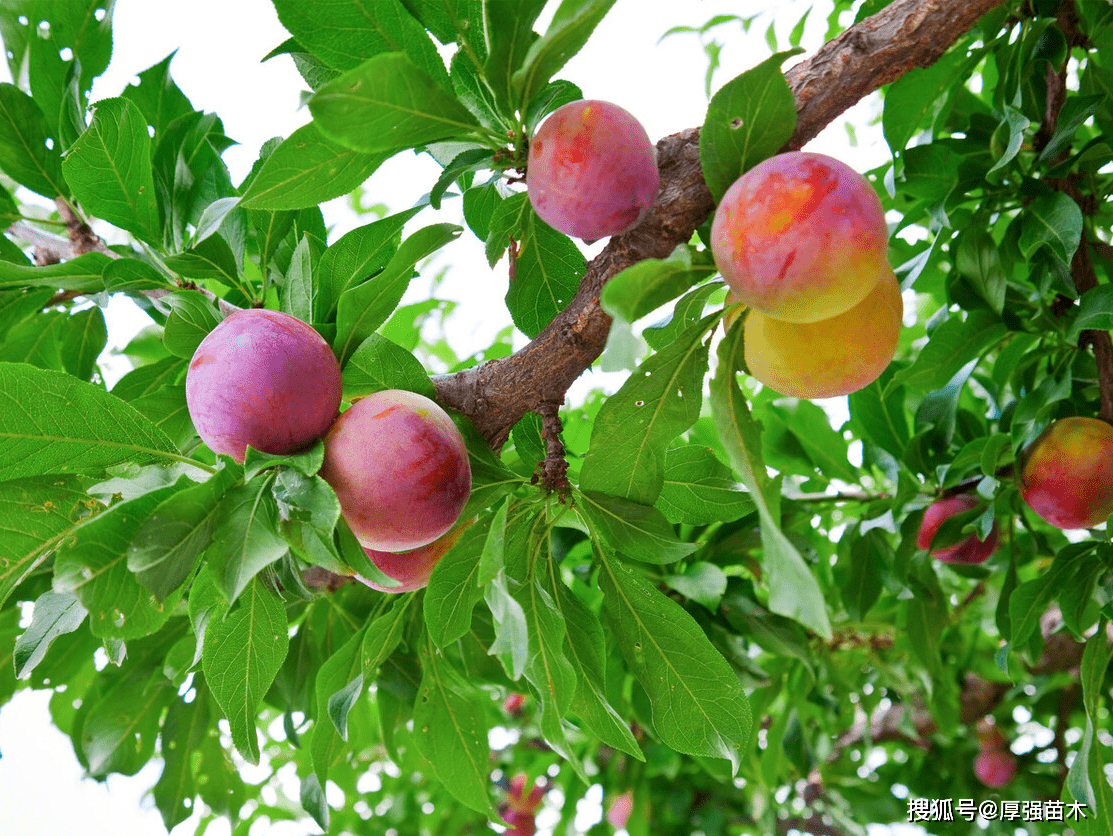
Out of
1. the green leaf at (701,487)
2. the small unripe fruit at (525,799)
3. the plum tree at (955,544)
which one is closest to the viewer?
the green leaf at (701,487)

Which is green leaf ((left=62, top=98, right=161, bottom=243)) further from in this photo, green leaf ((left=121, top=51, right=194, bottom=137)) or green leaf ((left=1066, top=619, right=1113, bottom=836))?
green leaf ((left=1066, top=619, right=1113, bottom=836))

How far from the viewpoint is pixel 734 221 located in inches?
20.3

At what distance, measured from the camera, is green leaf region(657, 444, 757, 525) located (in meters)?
0.79

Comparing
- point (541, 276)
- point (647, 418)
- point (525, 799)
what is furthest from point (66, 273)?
point (525, 799)

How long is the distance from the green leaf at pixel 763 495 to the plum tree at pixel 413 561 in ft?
0.92

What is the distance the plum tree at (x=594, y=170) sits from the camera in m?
0.56

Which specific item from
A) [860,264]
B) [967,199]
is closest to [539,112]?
[860,264]

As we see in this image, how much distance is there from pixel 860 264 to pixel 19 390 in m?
0.60

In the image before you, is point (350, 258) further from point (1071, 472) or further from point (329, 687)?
point (1071, 472)

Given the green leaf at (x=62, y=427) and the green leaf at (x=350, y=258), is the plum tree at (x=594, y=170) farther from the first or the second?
the green leaf at (x=62, y=427)

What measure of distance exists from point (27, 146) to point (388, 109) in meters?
0.68

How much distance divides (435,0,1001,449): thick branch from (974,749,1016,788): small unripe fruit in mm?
1937

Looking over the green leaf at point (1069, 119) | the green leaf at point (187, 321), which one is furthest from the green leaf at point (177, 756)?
the green leaf at point (1069, 119)

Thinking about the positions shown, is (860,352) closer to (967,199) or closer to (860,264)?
(860,264)
